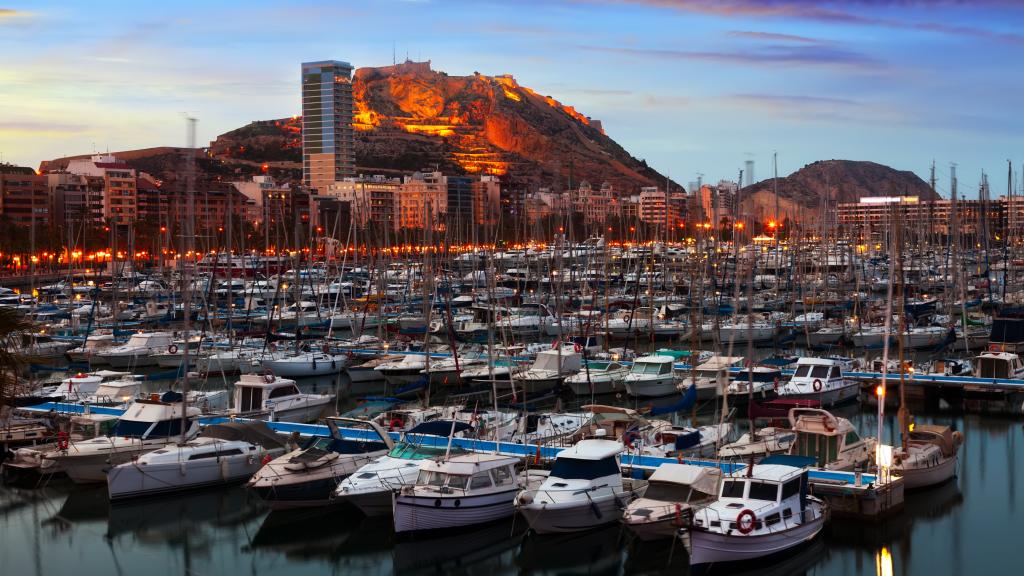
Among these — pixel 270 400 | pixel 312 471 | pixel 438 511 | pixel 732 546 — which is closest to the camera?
pixel 732 546

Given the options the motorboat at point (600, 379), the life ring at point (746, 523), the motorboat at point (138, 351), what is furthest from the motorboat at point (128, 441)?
the motorboat at point (138, 351)

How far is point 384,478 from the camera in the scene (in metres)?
22.1

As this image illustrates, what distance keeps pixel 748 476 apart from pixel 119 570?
12.6 metres

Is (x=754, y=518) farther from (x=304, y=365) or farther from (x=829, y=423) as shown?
(x=304, y=365)

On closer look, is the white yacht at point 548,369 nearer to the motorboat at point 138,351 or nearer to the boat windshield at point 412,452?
the boat windshield at point 412,452

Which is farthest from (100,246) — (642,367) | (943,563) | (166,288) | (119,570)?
(943,563)

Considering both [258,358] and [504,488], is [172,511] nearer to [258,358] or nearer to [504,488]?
[504,488]

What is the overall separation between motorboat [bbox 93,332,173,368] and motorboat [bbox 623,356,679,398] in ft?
71.5

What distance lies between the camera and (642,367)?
36938 mm

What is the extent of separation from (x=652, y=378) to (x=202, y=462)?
16901mm

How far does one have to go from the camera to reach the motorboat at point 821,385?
33.2 metres

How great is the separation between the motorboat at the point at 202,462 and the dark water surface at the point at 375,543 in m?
0.37

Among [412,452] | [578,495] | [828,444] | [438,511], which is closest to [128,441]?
[412,452]

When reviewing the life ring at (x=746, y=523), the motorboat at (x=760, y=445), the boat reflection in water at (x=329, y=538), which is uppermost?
the motorboat at (x=760, y=445)
